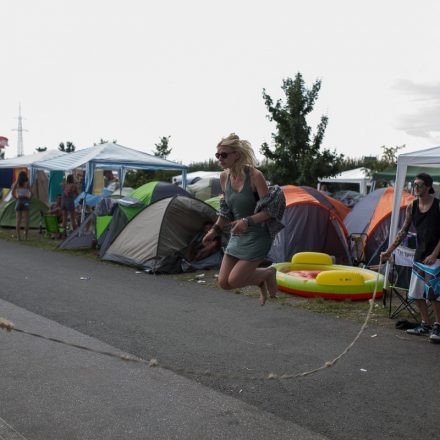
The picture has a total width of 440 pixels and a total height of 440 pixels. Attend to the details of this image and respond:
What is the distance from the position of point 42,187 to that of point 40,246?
7.57 metres

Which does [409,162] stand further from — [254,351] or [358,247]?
[358,247]

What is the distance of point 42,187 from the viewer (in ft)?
72.0

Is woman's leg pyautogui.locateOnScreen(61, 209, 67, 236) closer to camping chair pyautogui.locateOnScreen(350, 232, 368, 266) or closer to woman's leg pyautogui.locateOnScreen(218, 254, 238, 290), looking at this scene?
camping chair pyautogui.locateOnScreen(350, 232, 368, 266)

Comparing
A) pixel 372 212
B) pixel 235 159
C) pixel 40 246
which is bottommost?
pixel 40 246

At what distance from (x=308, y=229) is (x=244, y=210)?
6603 millimetres

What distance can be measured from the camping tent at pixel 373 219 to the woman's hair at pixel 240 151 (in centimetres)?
638

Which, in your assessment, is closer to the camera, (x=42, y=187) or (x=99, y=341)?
(x=99, y=341)

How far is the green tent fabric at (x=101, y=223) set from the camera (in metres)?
13.4

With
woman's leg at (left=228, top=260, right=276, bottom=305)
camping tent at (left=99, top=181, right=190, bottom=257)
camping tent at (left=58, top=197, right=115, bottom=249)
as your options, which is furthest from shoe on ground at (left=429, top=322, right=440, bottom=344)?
camping tent at (left=58, top=197, right=115, bottom=249)

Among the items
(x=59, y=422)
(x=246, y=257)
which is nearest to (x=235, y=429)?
(x=59, y=422)

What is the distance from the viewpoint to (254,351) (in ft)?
18.6

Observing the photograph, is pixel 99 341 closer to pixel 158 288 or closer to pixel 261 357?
pixel 261 357

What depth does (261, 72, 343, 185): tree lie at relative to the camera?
22.9m

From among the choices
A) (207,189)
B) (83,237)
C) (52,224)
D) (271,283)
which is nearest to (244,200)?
(271,283)
